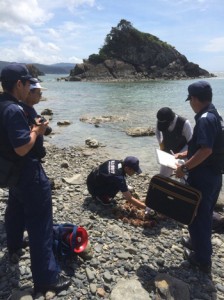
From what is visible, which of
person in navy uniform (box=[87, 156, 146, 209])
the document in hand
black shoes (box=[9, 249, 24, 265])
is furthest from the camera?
person in navy uniform (box=[87, 156, 146, 209])

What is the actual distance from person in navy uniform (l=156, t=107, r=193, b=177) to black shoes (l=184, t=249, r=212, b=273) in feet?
8.17

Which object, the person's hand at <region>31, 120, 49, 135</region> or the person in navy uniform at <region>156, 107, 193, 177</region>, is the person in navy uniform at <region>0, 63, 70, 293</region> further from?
the person in navy uniform at <region>156, 107, 193, 177</region>

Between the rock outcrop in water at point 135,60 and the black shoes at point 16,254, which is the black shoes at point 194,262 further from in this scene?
the rock outcrop in water at point 135,60

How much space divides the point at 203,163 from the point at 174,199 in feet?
2.61

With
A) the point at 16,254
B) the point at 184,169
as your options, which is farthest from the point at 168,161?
the point at 16,254

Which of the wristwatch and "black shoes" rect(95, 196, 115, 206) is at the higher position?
the wristwatch

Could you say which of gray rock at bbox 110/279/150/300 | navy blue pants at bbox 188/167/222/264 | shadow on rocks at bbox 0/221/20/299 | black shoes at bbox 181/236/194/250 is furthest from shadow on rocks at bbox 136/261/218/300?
shadow on rocks at bbox 0/221/20/299

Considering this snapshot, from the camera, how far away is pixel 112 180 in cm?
741

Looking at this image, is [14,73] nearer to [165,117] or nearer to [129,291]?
[129,291]

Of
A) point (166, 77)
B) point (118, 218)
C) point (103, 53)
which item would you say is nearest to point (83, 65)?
point (103, 53)

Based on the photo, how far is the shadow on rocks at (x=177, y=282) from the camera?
465 cm

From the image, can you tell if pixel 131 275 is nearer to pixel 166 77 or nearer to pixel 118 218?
pixel 118 218

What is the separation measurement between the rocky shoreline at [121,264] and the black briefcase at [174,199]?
94 cm

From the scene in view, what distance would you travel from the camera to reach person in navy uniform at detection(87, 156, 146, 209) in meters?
7.13
